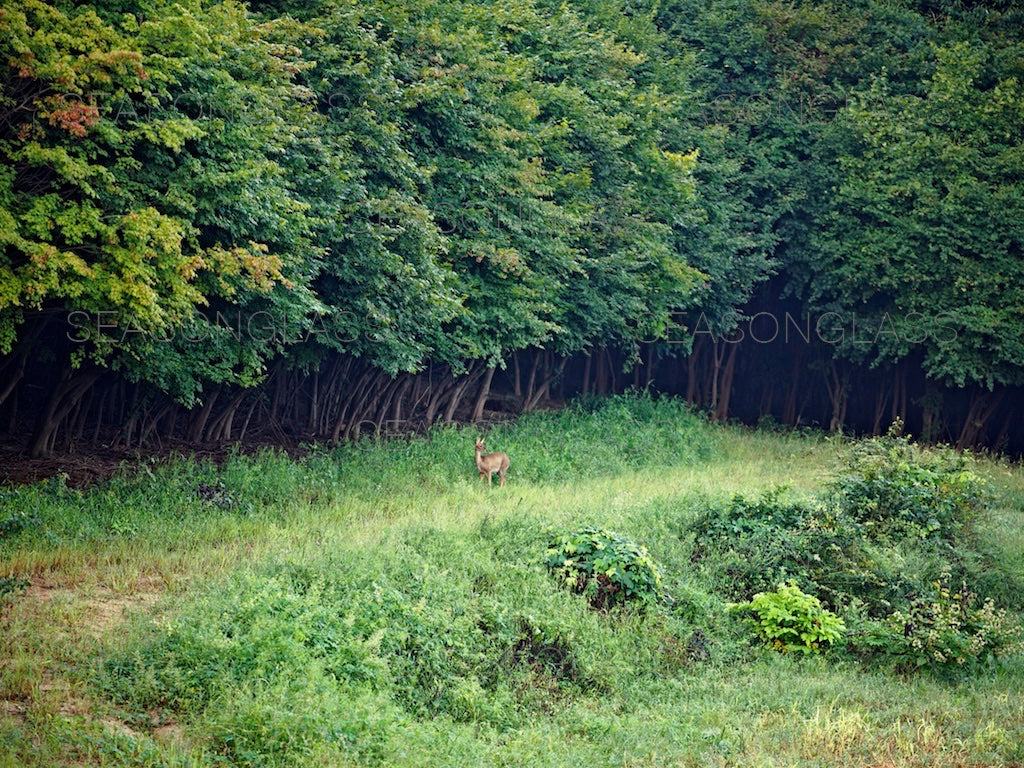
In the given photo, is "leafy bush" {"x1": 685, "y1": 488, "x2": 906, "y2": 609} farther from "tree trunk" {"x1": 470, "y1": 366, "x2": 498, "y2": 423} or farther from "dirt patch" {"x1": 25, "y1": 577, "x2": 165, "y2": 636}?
"tree trunk" {"x1": 470, "y1": 366, "x2": 498, "y2": 423}

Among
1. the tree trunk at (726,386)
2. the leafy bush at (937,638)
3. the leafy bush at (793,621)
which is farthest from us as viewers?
the tree trunk at (726,386)

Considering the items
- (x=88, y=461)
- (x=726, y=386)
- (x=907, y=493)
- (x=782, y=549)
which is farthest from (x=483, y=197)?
(x=726, y=386)

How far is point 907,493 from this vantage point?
17.3 m

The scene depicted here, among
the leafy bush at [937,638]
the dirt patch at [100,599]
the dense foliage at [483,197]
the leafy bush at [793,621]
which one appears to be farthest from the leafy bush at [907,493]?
the dirt patch at [100,599]

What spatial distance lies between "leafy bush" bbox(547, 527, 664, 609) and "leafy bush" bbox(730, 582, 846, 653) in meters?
1.20

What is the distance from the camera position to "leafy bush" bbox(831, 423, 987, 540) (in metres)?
16.7

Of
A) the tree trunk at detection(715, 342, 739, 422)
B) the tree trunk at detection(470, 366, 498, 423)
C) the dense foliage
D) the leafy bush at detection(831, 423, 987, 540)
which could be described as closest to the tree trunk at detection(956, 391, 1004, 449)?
the dense foliage

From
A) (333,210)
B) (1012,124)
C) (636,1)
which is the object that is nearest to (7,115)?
(333,210)

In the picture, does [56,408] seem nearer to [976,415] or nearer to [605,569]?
[605,569]

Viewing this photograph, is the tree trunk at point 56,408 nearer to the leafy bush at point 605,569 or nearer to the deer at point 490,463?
the deer at point 490,463

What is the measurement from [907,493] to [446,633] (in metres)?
9.23

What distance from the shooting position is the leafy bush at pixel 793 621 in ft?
42.6

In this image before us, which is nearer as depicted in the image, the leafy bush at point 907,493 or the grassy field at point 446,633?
the grassy field at point 446,633

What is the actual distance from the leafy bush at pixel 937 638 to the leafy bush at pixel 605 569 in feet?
8.53
